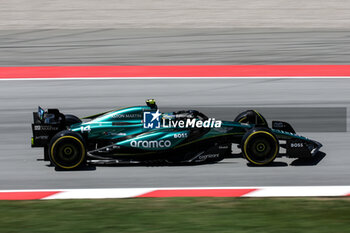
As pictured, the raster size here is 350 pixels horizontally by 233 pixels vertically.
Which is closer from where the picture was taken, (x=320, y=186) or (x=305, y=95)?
(x=320, y=186)

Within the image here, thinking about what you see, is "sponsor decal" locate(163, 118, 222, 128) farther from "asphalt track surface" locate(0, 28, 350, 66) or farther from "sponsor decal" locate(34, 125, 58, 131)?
"asphalt track surface" locate(0, 28, 350, 66)

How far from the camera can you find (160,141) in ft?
33.6

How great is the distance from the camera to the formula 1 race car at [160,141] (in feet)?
33.2

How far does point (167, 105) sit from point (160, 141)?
529 cm

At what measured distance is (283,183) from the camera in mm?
9555

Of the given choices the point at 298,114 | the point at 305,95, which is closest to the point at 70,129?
the point at 298,114

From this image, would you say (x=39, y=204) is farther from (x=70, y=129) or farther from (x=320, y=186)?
(x=320, y=186)

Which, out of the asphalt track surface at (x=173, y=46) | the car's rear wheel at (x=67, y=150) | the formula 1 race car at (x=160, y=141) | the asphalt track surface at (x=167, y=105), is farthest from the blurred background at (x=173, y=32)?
the car's rear wheel at (x=67, y=150)

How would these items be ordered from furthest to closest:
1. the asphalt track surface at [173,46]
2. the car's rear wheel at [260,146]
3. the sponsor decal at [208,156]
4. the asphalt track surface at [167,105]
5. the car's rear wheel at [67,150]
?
the asphalt track surface at [173,46] → the sponsor decal at [208,156] → the car's rear wheel at [260,146] → the car's rear wheel at [67,150] → the asphalt track surface at [167,105]

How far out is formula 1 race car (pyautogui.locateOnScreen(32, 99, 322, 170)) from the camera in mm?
10109

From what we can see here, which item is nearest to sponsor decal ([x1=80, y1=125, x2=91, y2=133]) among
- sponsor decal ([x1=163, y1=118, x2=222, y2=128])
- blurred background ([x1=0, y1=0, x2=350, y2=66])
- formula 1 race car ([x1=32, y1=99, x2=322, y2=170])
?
formula 1 race car ([x1=32, y1=99, x2=322, y2=170])

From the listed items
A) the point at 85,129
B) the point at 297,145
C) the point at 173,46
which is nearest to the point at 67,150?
the point at 85,129

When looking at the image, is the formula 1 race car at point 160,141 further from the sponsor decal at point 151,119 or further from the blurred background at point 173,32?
the blurred background at point 173,32
